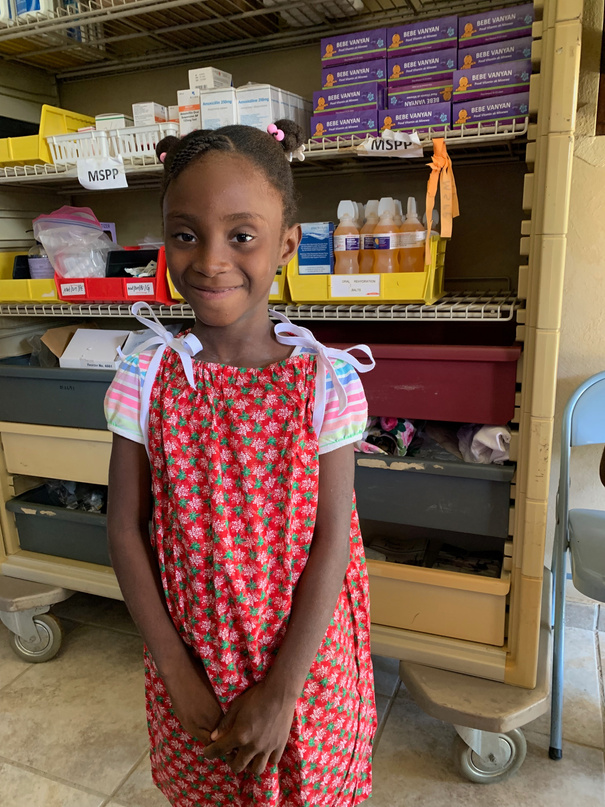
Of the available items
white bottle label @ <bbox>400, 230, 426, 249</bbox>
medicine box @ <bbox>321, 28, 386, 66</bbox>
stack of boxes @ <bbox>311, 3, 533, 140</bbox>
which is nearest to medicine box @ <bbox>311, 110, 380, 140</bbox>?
stack of boxes @ <bbox>311, 3, 533, 140</bbox>

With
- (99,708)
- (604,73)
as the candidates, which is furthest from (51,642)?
(604,73)

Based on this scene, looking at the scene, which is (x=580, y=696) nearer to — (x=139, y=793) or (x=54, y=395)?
(x=139, y=793)

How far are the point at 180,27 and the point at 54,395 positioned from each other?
1.11m

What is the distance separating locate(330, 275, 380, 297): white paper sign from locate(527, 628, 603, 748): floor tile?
1.19 meters

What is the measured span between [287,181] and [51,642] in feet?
5.36

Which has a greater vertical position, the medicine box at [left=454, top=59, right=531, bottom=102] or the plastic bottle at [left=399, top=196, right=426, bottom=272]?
the medicine box at [left=454, top=59, right=531, bottom=102]

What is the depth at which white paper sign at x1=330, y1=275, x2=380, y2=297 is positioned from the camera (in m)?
1.39

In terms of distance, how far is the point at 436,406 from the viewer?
4.70 ft

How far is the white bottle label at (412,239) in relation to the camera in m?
1.39

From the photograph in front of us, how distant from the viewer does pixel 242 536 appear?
85 centimetres

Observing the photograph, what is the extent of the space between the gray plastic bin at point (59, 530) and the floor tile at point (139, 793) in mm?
618

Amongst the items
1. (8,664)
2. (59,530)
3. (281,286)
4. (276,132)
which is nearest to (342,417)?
(276,132)

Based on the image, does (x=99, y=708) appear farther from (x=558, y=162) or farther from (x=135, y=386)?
(x=558, y=162)

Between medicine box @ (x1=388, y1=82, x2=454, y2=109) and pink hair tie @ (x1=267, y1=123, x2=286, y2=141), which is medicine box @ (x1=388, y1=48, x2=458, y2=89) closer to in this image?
medicine box @ (x1=388, y1=82, x2=454, y2=109)
